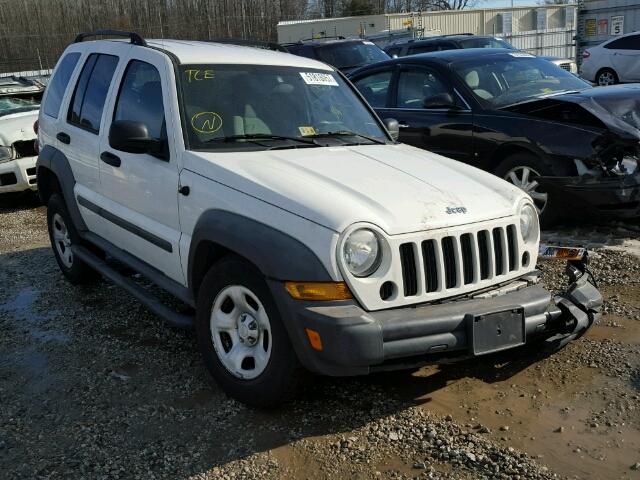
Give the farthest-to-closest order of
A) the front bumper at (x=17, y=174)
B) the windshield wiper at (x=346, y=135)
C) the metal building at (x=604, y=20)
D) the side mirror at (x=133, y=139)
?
the metal building at (x=604, y=20)
the front bumper at (x=17, y=174)
the windshield wiper at (x=346, y=135)
the side mirror at (x=133, y=139)

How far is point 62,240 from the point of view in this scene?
5910mm

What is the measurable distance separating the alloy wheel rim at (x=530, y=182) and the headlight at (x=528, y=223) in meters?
2.78

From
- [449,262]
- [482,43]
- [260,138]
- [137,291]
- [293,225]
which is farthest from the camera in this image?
[482,43]

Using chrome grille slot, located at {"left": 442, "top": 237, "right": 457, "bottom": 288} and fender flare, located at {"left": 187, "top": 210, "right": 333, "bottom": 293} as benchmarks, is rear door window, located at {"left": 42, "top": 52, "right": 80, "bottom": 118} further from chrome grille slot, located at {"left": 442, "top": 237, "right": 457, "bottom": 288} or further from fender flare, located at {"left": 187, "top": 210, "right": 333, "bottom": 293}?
chrome grille slot, located at {"left": 442, "top": 237, "right": 457, "bottom": 288}

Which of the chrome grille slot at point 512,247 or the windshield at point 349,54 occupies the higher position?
the windshield at point 349,54

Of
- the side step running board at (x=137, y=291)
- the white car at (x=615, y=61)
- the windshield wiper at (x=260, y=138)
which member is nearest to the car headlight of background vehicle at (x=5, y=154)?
the side step running board at (x=137, y=291)

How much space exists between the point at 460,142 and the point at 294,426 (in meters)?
4.50

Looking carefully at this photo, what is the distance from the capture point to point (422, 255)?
3.20 meters

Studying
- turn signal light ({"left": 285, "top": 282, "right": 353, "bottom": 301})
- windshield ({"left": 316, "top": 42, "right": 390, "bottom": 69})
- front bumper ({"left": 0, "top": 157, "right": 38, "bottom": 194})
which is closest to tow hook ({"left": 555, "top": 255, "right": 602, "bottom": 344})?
turn signal light ({"left": 285, "top": 282, "right": 353, "bottom": 301})

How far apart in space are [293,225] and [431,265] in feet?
2.23

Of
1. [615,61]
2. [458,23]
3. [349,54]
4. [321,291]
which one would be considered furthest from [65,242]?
[458,23]

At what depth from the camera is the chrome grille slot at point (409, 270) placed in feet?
10.4

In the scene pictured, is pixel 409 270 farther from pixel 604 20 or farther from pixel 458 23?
pixel 458 23

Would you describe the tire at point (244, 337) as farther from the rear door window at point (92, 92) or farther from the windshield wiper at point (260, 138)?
the rear door window at point (92, 92)
